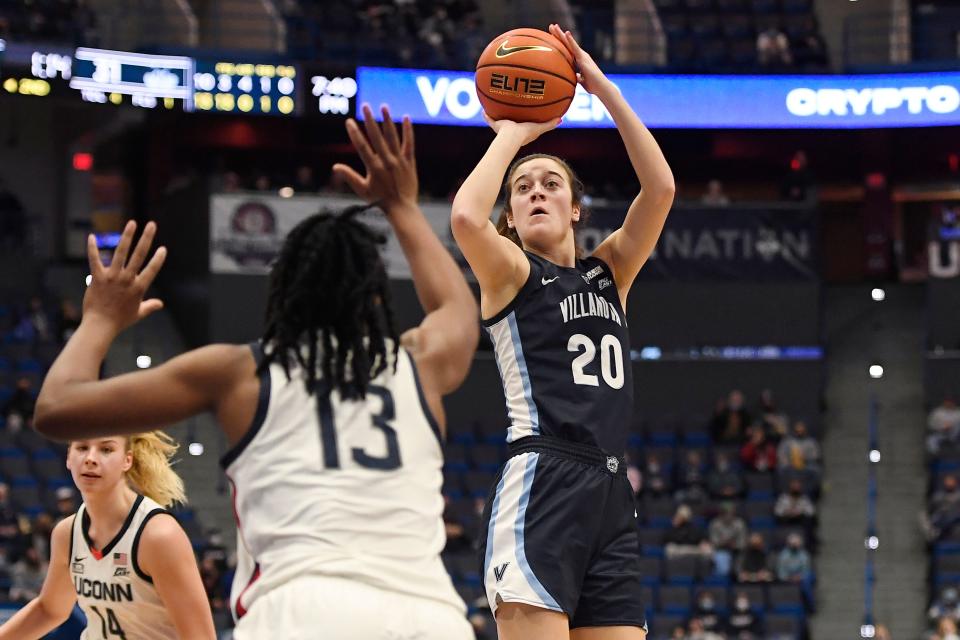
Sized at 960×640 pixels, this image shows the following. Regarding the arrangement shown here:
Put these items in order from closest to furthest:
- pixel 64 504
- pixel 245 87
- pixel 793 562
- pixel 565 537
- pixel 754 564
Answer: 1. pixel 565 537
2. pixel 64 504
3. pixel 754 564
4. pixel 793 562
5. pixel 245 87

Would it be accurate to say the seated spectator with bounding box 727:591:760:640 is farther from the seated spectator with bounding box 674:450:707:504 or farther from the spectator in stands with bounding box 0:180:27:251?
the spectator in stands with bounding box 0:180:27:251

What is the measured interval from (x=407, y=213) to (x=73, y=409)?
1.00 m

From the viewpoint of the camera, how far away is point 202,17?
22.4 meters

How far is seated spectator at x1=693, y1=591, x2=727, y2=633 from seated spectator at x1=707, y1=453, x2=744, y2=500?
2.08m

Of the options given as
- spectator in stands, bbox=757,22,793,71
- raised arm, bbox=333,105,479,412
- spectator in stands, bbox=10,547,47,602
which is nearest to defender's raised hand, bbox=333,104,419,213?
raised arm, bbox=333,105,479,412

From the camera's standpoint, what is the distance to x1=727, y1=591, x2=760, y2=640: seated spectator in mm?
15453

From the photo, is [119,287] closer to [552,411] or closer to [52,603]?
[552,411]

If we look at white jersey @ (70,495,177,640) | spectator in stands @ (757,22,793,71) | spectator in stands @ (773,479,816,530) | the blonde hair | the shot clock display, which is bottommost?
spectator in stands @ (773,479,816,530)

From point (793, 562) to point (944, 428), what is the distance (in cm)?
344

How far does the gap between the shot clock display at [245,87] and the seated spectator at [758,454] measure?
23.6 ft

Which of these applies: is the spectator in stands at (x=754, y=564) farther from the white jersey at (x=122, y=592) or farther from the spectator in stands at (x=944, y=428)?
the white jersey at (x=122, y=592)

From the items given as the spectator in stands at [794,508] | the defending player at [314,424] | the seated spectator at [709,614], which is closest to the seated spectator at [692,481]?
the spectator in stands at [794,508]

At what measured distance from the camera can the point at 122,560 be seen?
5055 mm

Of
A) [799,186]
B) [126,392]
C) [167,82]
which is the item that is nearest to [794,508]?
[799,186]
